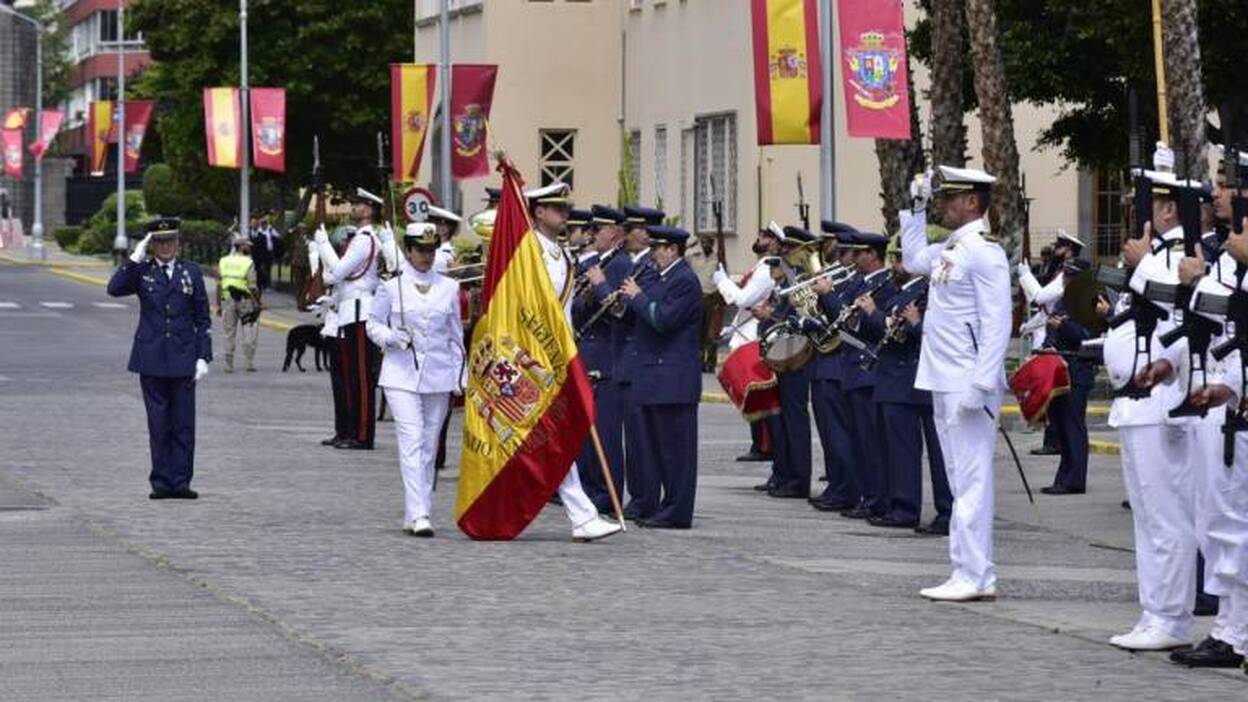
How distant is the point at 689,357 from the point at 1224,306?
7025 mm

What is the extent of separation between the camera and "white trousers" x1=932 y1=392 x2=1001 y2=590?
46.7 ft

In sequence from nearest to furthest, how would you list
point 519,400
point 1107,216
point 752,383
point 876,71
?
1. point 519,400
2. point 752,383
3. point 876,71
4. point 1107,216

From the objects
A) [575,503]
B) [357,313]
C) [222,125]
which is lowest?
[575,503]


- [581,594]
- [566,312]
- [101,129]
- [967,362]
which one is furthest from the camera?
[101,129]

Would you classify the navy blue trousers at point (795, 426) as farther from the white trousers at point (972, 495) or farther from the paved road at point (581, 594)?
the white trousers at point (972, 495)

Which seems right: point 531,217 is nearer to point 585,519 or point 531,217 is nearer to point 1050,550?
point 585,519

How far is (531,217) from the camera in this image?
1803 cm

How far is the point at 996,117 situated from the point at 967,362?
18583 millimetres

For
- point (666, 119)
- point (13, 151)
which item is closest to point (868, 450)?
point (666, 119)

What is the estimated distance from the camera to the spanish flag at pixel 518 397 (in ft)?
56.4

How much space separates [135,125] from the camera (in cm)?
7756

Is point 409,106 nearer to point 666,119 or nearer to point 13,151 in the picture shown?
point 666,119

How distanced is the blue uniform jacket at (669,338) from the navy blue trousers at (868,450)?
1332 millimetres

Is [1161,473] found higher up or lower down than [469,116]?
lower down
